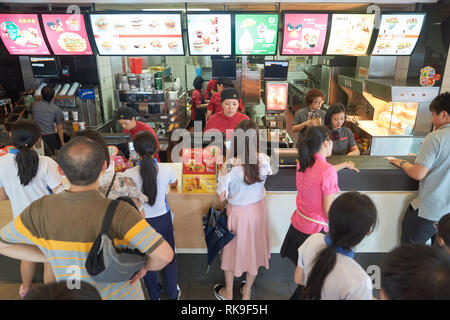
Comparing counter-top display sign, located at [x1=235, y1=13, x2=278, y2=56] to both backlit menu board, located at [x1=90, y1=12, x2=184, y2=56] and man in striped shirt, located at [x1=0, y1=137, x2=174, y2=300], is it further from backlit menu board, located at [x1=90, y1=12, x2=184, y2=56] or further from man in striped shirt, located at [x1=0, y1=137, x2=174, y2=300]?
man in striped shirt, located at [x1=0, y1=137, x2=174, y2=300]

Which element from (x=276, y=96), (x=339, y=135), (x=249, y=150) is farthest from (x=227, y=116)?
Answer: (x=276, y=96)

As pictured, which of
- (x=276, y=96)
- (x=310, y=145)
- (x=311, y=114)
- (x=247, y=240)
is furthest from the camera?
(x=276, y=96)

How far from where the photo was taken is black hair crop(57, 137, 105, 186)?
1.39 m

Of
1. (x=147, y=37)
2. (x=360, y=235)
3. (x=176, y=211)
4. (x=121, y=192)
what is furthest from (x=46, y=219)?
(x=147, y=37)

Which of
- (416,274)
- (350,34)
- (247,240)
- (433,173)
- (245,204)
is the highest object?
(350,34)

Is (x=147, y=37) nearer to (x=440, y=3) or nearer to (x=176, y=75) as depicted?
(x=440, y=3)

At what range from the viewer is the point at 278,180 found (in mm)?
2885

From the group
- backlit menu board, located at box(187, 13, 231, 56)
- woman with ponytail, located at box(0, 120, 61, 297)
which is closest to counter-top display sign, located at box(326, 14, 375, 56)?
backlit menu board, located at box(187, 13, 231, 56)

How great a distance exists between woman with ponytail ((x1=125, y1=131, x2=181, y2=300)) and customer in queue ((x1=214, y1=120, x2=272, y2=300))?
0.43m

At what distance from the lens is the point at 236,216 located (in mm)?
2586

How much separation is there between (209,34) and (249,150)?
7.70ft

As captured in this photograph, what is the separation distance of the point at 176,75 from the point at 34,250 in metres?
10.4

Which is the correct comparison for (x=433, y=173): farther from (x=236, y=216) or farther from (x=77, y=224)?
(x=77, y=224)

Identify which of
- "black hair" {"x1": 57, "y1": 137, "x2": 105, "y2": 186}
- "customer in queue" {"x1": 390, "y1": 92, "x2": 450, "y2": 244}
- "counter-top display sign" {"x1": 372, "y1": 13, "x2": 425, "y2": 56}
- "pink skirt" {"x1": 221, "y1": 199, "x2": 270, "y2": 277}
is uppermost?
"counter-top display sign" {"x1": 372, "y1": 13, "x2": 425, "y2": 56}
